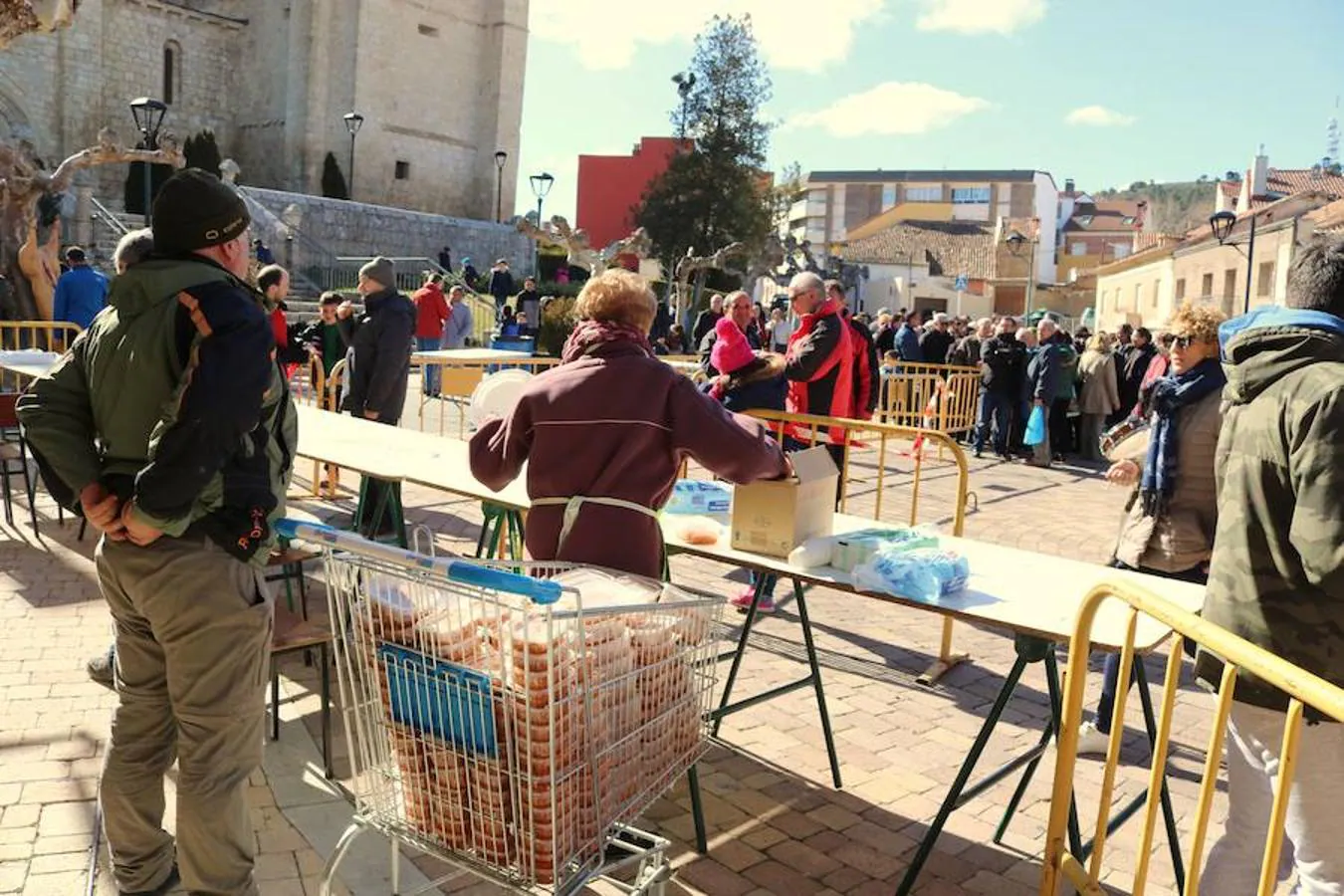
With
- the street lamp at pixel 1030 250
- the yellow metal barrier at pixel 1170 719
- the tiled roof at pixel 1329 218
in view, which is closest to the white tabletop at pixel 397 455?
the yellow metal barrier at pixel 1170 719

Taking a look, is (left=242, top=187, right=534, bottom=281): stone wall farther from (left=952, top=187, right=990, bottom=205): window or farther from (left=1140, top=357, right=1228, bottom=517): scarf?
(left=952, top=187, right=990, bottom=205): window

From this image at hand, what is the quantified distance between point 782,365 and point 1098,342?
30.2 feet

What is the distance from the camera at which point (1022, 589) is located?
352cm

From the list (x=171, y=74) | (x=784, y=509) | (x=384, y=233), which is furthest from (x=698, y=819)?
(x=171, y=74)

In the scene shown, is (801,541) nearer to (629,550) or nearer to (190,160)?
(629,550)

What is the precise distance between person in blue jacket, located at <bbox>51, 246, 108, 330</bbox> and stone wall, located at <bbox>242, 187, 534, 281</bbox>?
18.2 meters

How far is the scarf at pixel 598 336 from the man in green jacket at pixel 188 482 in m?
0.90

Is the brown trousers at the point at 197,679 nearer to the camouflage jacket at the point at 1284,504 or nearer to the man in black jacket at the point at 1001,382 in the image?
the camouflage jacket at the point at 1284,504

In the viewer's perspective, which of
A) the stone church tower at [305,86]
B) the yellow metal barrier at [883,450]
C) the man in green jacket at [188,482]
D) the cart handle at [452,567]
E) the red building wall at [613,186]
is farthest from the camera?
the red building wall at [613,186]

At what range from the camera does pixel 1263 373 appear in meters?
2.63

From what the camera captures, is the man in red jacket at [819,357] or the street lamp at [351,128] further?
the street lamp at [351,128]

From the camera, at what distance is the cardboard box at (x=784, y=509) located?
3725 mm

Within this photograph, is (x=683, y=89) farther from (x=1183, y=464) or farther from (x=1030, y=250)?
(x=1183, y=464)

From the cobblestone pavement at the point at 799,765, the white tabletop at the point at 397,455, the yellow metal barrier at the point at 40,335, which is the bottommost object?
the cobblestone pavement at the point at 799,765
